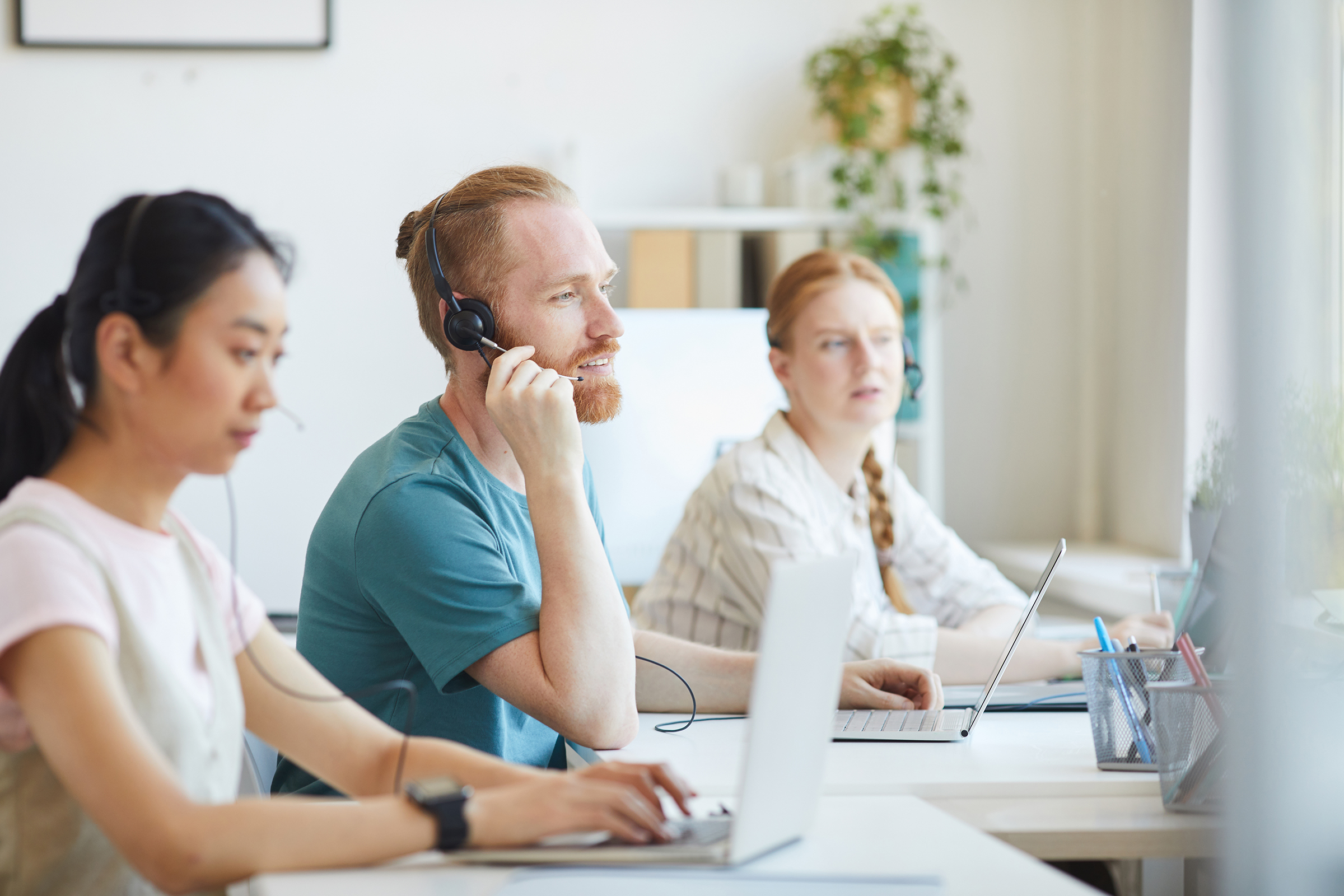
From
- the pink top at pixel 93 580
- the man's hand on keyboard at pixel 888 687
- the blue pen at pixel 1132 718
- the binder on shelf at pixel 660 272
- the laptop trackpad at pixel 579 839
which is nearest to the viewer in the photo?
the pink top at pixel 93 580

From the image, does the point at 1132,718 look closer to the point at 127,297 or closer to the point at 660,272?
the point at 127,297

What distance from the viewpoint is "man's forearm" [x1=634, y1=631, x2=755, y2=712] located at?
4.68 ft

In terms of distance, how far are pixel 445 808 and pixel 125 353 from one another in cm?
33

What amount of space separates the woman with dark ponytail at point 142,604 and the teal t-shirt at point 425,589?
1.07ft

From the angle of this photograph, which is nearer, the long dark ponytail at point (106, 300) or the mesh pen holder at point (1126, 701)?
the long dark ponytail at point (106, 300)

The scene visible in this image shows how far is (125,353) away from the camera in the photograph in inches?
27.9

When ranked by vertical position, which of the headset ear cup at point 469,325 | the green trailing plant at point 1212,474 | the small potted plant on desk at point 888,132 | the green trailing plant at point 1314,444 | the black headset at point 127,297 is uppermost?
the small potted plant on desk at point 888,132

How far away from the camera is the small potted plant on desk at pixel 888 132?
118 inches

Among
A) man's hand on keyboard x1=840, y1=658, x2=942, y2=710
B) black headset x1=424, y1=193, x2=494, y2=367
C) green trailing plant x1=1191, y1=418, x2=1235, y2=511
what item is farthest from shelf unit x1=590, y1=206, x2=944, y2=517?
black headset x1=424, y1=193, x2=494, y2=367

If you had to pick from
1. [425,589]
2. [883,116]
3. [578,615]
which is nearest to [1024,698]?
[578,615]

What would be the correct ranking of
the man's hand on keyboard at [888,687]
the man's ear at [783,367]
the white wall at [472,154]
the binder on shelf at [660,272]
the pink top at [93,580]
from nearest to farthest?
the pink top at [93,580]
the man's hand on keyboard at [888,687]
the man's ear at [783,367]
the binder on shelf at [660,272]
the white wall at [472,154]

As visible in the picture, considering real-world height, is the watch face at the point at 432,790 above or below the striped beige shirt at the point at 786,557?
above

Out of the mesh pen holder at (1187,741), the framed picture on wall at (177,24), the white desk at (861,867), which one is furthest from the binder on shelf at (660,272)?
the white desk at (861,867)

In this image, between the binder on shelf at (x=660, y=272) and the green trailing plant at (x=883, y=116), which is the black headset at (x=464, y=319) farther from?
the green trailing plant at (x=883, y=116)
